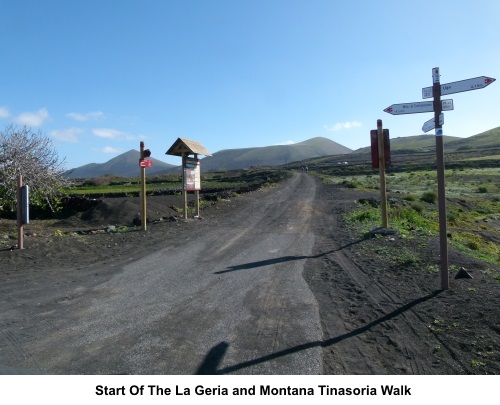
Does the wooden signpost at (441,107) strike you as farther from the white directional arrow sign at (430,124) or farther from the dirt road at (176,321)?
the dirt road at (176,321)

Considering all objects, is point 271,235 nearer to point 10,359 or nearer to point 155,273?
point 155,273

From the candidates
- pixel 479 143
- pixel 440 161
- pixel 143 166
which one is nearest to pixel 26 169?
pixel 143 166

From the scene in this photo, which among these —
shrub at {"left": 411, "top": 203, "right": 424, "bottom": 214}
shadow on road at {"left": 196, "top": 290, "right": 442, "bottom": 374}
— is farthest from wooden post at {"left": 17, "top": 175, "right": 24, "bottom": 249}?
shrub at {"left": 411, "top": 203, "right": 424, "bottom": 214}

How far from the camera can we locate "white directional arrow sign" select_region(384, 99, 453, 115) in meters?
6.35

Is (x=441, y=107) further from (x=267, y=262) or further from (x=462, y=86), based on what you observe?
(x=267, y=262)

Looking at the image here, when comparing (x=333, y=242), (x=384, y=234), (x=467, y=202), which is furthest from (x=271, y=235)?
(x=467, y=202)

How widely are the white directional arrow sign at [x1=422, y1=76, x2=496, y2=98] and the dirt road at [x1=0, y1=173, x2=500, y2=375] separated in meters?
2.90

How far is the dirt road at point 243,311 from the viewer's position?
4.41 meters

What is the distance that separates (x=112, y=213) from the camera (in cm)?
1831

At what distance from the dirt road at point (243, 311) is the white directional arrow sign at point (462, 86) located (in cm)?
290

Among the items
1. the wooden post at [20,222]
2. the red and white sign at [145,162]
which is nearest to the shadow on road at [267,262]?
the wooden post at [20,222]

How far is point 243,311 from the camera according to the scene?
19.7 ft

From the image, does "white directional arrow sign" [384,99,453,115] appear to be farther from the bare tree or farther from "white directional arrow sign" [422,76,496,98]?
the bare tree

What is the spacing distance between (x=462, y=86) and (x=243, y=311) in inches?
174
